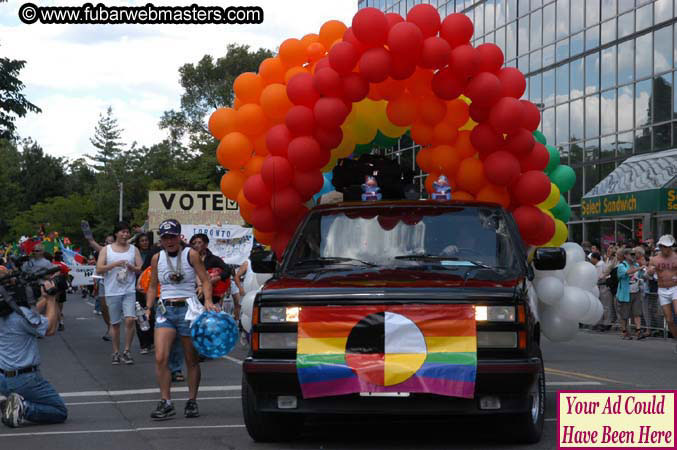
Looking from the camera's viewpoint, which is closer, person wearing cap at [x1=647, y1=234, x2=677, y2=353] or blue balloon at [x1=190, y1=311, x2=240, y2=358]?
blue balloon at [x1=190, y1=311, x2=240, y2=358]

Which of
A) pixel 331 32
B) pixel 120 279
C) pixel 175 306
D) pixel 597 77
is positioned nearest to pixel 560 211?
pixel 331 32

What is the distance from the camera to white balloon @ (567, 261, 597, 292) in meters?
12.3

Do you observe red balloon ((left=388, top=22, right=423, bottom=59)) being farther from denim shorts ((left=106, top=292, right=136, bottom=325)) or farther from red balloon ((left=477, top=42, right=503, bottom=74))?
denim shorts ((left=106, top=292, right=136, bottom=325))

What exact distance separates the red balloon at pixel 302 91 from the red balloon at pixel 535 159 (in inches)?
86.7

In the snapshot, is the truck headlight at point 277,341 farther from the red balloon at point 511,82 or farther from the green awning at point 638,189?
the green awning at point 638,189

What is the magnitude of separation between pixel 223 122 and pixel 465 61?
2.97 m

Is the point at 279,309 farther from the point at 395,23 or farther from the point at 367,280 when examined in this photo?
the point at 395,23

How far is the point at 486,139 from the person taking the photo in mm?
12109

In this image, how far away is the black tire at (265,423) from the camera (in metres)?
8.84

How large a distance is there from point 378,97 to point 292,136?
115 centimetres

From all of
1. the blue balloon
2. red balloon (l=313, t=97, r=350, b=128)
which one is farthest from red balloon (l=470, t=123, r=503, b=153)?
the blue balloon

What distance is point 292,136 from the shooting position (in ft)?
40.2

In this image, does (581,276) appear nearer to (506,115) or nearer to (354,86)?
(506,115)

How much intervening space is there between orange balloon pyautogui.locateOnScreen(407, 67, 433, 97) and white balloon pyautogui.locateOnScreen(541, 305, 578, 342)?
8.73 feet
